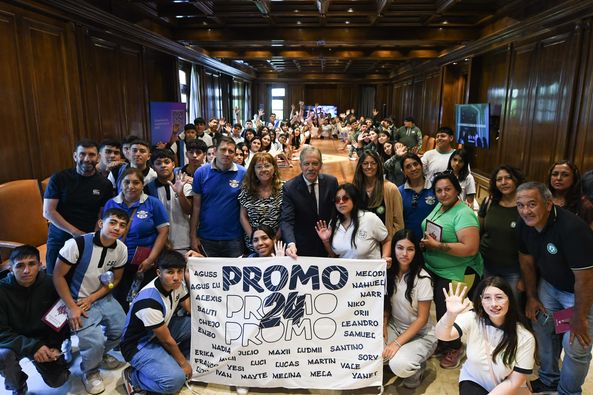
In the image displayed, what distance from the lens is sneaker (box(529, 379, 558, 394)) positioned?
8.05 ft

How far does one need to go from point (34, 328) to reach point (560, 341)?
3.30 meters

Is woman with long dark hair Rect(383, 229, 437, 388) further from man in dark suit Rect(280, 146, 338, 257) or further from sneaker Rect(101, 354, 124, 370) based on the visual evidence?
A: sneaker Rect(101, 354, 124, 370)

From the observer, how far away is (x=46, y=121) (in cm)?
471

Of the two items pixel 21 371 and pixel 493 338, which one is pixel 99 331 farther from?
pixel 493 338

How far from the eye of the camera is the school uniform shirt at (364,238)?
2.72 meters

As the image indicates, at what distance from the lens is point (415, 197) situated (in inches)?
126

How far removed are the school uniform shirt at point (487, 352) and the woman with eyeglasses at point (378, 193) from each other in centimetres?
96

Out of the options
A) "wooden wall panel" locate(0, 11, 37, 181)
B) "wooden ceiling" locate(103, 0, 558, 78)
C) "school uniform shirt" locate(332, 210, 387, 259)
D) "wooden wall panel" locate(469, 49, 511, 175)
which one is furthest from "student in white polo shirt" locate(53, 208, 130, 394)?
"wooden wall panel" locate(469, 49, 511, 175)

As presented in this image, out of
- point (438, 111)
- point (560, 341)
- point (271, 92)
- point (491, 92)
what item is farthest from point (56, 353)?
point (271, 92)

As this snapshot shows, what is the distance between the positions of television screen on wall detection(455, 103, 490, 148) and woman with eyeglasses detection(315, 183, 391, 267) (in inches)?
207

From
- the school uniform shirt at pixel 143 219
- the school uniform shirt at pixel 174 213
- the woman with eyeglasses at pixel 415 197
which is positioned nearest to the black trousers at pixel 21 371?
the school uniform shirt at pixel 143 219

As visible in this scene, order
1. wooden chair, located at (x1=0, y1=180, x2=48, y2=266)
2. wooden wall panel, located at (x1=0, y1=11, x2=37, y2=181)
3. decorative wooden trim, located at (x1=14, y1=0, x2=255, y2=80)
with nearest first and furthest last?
wooden chair, located at (x1=0, y1=180, x2=48, y2=266) < wooden wall panel, located at (x1=0, y1=11, x2=37, y2=181) < decorative wooden trim, located at (x1=14, y1=0, x2=255, y2=80)

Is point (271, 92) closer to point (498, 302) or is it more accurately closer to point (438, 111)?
point (438, 111)

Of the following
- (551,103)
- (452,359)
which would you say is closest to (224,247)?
(452,359)
